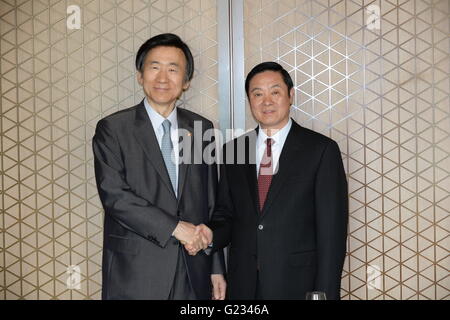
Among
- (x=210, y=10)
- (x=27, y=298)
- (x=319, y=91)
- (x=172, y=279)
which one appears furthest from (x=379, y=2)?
(x=27, y=298)

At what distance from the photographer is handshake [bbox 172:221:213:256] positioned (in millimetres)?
2387

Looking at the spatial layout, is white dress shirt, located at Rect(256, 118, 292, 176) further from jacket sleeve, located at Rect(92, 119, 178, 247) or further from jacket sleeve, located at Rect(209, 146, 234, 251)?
jacket sleeve, located at Rect(92, 119, 178, 247)

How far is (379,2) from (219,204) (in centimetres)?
151

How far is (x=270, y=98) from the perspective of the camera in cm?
255

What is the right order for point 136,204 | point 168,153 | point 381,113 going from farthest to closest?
1. point 381,113
2. point 168,153
3. point 136,204

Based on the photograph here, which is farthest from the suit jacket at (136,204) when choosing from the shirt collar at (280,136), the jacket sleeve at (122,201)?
the shirt collar at (280,136)

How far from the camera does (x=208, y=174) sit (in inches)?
105

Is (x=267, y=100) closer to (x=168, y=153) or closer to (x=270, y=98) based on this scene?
(x=270, y=98)

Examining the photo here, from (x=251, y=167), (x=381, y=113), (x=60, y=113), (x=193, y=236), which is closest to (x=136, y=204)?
(x=193, y=236)

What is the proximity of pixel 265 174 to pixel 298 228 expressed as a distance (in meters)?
0.30

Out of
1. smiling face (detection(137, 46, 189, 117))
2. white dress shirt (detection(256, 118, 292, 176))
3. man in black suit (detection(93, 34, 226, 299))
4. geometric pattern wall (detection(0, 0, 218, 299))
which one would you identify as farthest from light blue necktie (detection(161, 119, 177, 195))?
geometric pattern wall (detection(0, 0, 218, 299))

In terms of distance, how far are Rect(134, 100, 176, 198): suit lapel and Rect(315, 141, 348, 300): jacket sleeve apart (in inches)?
25.9
